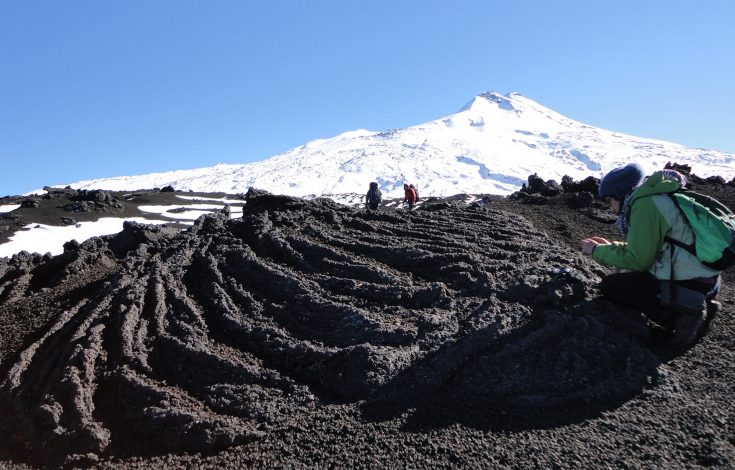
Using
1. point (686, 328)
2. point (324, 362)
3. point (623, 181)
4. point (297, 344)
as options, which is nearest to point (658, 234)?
point (623, 181)

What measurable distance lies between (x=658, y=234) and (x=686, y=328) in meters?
0.81

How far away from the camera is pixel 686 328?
12.4 feet

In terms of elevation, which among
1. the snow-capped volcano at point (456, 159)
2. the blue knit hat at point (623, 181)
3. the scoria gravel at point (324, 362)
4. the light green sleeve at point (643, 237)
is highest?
the snow-capped volcano at point (456, 159)

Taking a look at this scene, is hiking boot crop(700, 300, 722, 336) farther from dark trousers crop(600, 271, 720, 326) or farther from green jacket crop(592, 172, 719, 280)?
green jacket crop(592, 172, 719, 280)

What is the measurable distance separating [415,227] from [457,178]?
86.3 meters

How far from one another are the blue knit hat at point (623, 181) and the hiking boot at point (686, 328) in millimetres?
1051

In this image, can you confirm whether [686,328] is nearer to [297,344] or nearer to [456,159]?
[297,344]

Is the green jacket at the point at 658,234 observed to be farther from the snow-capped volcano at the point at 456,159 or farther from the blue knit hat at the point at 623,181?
the snow-capped volcano at the point at 456,159

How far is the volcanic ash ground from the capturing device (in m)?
3.45

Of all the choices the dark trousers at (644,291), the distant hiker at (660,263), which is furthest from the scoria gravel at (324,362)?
the distant hiker at (660,263)

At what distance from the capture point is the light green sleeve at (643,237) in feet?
11.7

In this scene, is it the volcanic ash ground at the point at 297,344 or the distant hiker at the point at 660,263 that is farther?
the distant hiker at the point at 660,263

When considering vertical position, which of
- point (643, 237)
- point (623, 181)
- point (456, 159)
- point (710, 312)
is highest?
point (456, 159)

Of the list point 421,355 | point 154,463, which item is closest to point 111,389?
point 154,463
